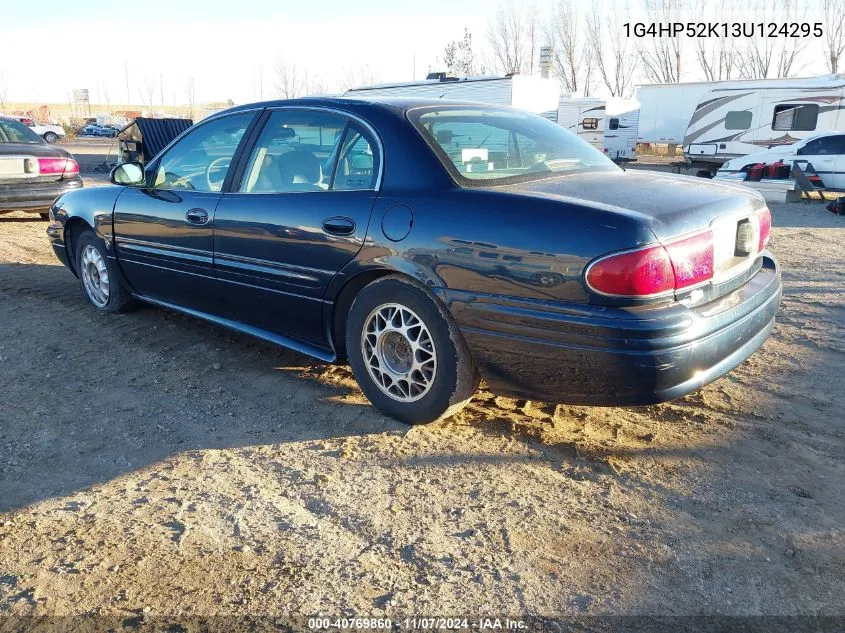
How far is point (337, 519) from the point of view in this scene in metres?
2.58

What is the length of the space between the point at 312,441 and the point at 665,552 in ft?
5.33

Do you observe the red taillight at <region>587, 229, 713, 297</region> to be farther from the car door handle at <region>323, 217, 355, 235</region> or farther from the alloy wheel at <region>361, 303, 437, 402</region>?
the car door handle at <region>323, 217, 355, 235</region>

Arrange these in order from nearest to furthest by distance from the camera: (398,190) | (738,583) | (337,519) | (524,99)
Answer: (738,583) < (337,519) < (398,190) < (524,99)

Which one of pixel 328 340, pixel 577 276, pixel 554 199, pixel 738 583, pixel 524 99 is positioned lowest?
pixel 738 583

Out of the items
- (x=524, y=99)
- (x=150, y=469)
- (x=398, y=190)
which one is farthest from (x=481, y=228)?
(x=524, y=99)

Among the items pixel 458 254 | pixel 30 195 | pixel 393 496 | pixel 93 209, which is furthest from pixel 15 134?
pixel 393 496

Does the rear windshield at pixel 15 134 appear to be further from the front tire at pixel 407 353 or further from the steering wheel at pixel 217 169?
the front tire at pixel 407 353

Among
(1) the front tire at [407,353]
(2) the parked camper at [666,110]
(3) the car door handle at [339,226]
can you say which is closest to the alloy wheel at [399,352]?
(1) the front tire at [407,353]

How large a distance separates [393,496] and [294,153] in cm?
197

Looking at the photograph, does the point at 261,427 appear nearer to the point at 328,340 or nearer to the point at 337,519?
the point at 328,340

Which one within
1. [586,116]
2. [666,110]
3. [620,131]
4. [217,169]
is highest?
[666,110]

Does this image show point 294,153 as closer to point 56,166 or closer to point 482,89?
point 56,166

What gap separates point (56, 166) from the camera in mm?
9000

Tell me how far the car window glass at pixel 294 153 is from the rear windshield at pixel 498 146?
0.50 m
